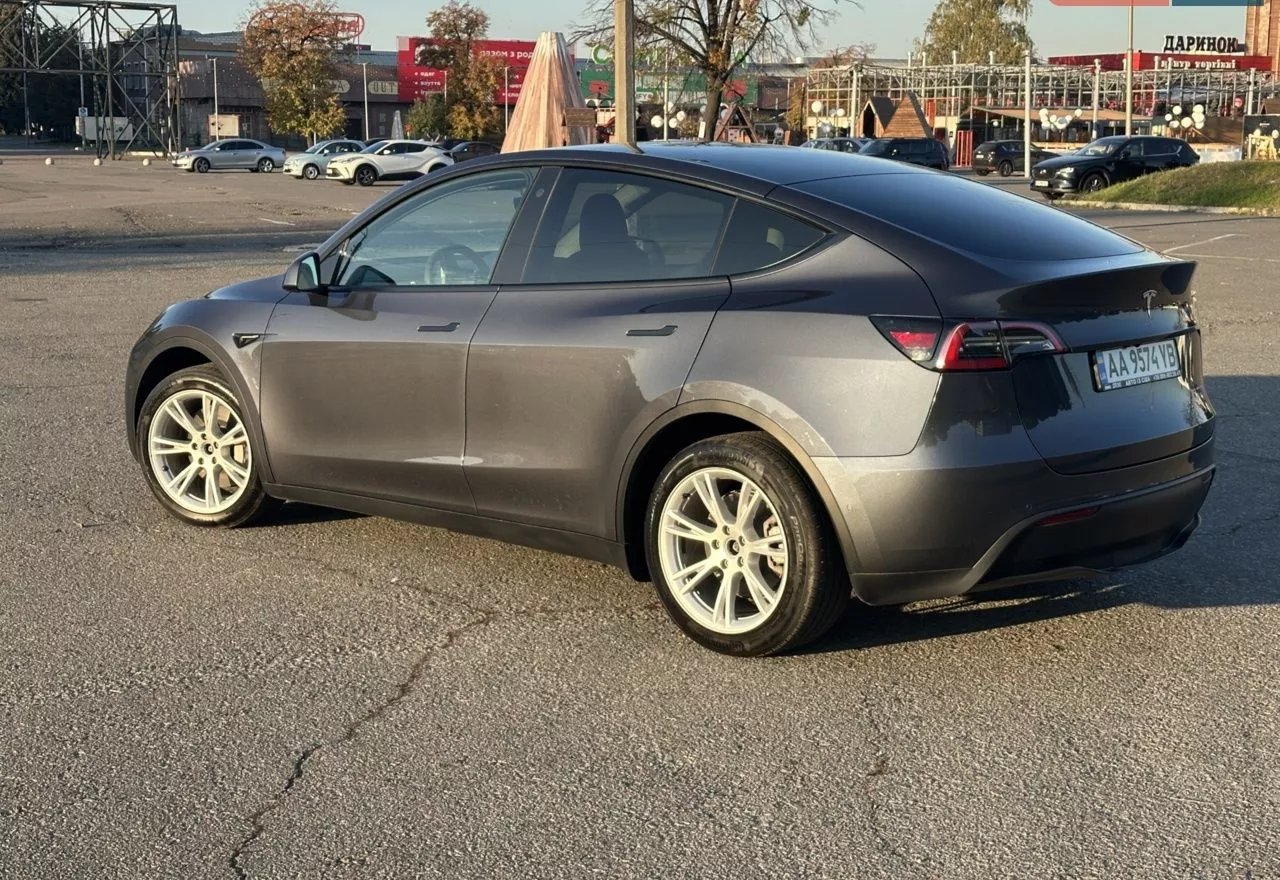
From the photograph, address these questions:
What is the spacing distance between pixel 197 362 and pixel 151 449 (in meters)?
0.41

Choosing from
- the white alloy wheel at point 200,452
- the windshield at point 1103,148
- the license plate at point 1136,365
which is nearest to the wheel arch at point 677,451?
the license plate at point 1136,365

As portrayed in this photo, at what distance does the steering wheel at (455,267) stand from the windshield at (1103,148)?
122 ft

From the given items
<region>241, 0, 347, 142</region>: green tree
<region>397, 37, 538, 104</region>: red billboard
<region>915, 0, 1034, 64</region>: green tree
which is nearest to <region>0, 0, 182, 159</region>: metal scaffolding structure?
<region>241, 0, 347, 142</region>: green tree

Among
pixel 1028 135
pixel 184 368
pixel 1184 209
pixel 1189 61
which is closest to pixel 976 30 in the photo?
Answer: pixel 1189 61

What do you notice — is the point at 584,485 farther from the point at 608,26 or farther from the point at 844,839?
the point at 608,26

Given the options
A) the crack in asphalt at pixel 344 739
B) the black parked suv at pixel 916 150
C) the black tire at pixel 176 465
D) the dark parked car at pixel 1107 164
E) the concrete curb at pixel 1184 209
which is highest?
the black parked suv at pixel 916 150

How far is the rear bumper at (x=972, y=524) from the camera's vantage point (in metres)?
4.21

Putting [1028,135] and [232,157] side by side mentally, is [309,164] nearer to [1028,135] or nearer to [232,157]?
[232,157]

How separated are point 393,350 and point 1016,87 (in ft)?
303

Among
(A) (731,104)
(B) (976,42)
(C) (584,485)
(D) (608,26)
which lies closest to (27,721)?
(C) (584,485)

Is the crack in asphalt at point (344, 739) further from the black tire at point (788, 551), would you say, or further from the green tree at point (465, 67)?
the green tree at point (465, 67)

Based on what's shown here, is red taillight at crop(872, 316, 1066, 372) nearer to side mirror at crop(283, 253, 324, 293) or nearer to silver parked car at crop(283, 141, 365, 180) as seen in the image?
side mirror at crop(283, 253, 324, 293)

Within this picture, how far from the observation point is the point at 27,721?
413cm

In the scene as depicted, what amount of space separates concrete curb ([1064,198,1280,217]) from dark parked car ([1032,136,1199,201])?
11.7 feet
